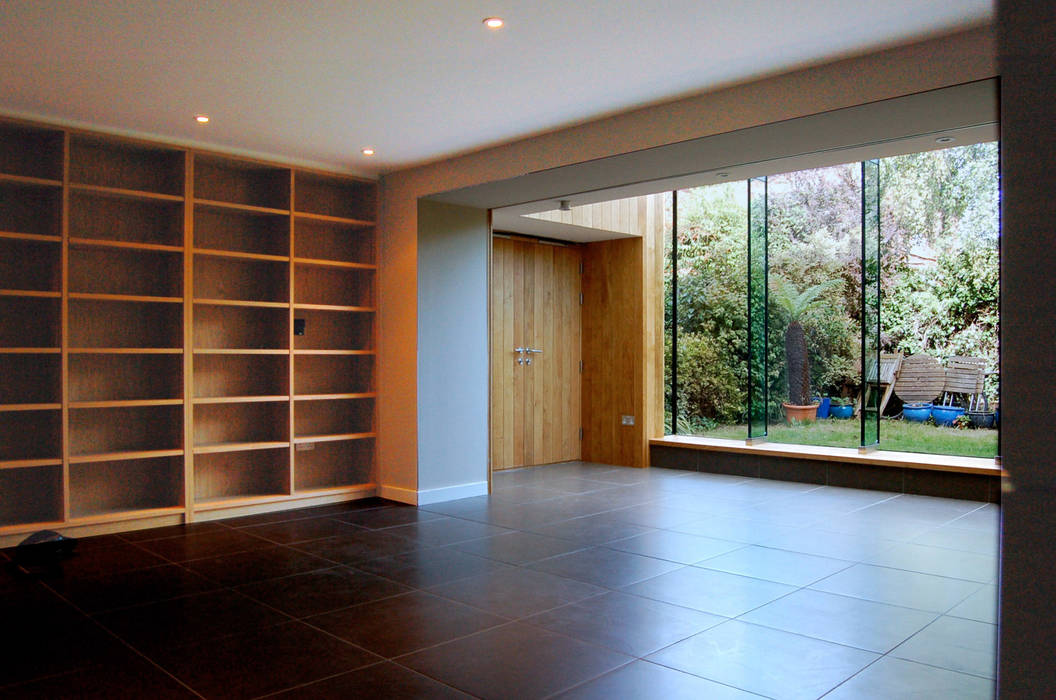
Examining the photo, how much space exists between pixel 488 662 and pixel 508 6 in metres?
2.68

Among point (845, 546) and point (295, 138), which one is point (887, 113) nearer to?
point (845, 546)

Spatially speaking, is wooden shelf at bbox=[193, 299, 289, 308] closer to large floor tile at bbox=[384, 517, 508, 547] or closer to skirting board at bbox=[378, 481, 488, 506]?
skirting board at bbox=[378, 481, 488, 506]

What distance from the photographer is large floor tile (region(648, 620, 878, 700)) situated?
2.64 m

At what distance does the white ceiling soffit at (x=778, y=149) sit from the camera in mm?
3658

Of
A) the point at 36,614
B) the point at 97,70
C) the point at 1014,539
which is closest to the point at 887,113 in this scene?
the point at 1014,539

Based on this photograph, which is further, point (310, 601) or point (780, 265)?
→ point (780, 265)

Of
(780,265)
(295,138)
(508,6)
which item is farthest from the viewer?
(780,265)

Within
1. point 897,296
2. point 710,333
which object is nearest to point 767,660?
point 710,333

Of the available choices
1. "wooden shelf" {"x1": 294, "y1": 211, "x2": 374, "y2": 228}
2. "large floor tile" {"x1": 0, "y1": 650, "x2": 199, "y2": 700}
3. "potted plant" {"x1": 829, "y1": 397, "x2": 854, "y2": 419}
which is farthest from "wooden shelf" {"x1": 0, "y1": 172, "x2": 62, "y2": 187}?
"potted plant" {"x1": 829, "y1": 397, "x2": 854, "y2": 419}

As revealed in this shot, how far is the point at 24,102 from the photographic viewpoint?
14.5 ft

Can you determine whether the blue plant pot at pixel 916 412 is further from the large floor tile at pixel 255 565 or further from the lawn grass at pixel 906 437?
the large floor tile at pixel 255 565

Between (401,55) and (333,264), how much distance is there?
8.43 feet

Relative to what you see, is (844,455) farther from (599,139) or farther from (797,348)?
(599,139)

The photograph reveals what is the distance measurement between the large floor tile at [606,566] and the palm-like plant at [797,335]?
3.77 metres
